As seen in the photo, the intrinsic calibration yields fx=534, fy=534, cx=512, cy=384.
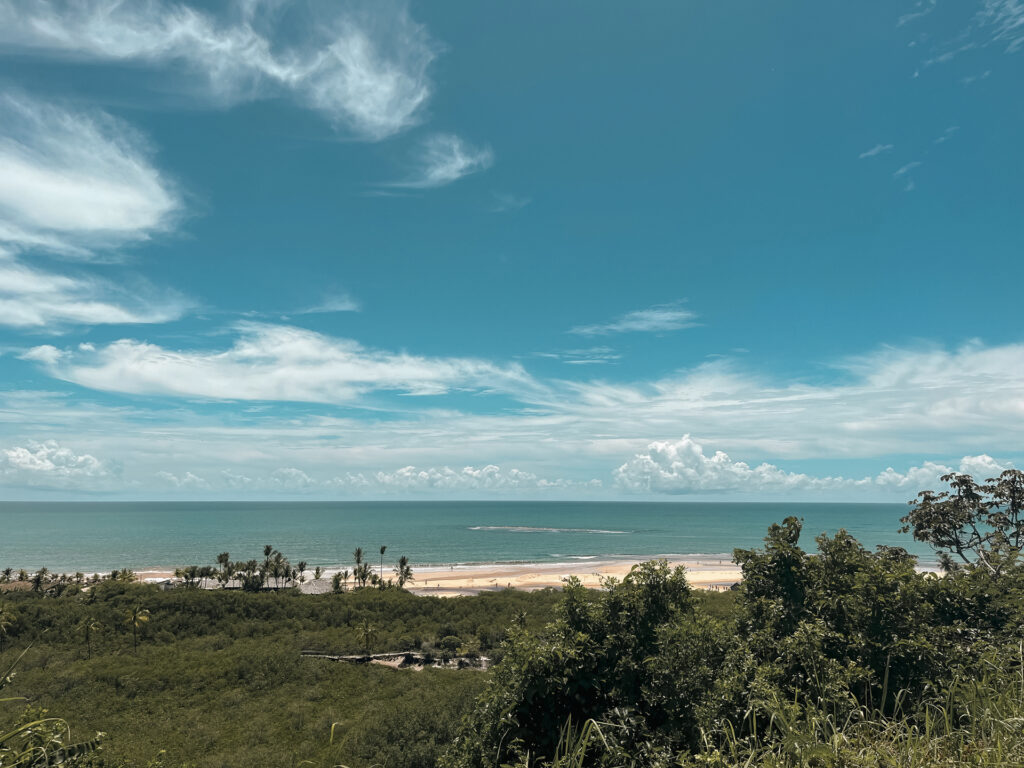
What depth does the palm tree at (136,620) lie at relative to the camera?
4861 cm

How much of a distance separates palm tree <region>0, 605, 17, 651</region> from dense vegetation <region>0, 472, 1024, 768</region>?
17.3 m

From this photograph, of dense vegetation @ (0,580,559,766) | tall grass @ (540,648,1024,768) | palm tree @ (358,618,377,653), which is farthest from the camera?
palm tree @ (358,618,377,653)

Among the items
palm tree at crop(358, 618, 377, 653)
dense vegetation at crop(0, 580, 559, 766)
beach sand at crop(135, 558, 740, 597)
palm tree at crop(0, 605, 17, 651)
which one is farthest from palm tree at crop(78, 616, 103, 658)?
beach sand at crop(135, 558, 740, 597)

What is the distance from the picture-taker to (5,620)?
162ft

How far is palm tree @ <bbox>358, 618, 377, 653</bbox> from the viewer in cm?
4661

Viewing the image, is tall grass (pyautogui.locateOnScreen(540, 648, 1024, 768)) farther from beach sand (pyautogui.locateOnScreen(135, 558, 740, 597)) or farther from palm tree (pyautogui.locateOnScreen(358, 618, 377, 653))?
beach sand (pyautogui.locateOnScreen(135, 558, 740, 597))

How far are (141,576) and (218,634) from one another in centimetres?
6069

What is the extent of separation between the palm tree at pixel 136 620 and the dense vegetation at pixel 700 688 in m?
11.5

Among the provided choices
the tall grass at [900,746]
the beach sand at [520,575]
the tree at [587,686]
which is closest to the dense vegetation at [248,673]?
the tree at [587,686]

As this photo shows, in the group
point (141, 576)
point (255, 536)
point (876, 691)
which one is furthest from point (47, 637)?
point (255, 536)

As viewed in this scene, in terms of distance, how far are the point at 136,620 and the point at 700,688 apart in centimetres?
5809

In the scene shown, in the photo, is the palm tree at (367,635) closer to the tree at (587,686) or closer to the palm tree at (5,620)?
the palm tree at (5,620)

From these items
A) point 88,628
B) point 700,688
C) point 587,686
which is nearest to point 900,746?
point 700,688

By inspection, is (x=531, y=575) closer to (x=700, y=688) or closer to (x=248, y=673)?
(x=248, y=673)
